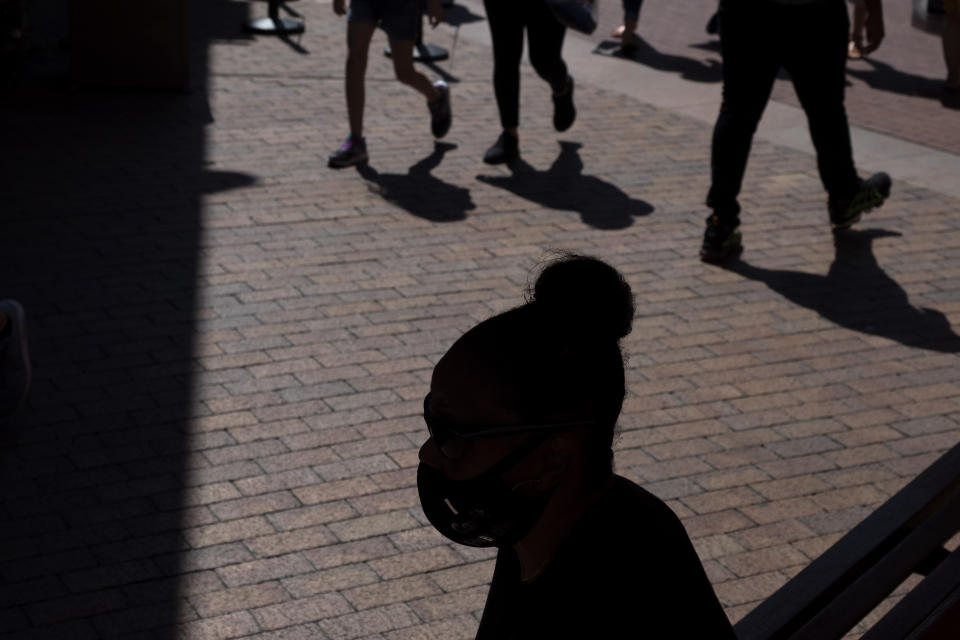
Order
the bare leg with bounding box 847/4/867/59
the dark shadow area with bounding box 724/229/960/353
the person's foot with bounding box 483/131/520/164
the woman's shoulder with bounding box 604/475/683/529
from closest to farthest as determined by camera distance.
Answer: the woman's shoulder with bounding box 604/475/683/529 → the dark shadow area with bounding box 724/229/960/353 → the person's foot with bounding box 483/131/520/164 → the bare leg with bounding box 847/4/867/59

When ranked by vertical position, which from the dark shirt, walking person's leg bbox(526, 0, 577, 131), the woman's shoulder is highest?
the woman's shoulder

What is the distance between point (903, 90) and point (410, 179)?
215 inches

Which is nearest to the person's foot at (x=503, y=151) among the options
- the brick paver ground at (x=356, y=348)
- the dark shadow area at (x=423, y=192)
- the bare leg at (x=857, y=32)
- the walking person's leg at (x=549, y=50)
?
the brick paver ground at (x=356, y=348)

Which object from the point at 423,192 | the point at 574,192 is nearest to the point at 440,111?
the point at 423,192

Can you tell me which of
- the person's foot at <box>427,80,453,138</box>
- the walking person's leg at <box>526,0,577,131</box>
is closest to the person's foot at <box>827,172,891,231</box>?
the walking person's leg at <box>526,0,577,131</box>

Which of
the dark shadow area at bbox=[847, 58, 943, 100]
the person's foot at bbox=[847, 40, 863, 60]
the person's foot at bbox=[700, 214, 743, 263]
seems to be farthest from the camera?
the person's foot at bbox=[847, 40, 863, 60]

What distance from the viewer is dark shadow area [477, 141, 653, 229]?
776 cm

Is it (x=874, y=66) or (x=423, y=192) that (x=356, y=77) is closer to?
(x=423, y=192)

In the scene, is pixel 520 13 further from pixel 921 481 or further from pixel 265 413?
pixel 921 481

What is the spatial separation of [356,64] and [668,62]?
196 inches

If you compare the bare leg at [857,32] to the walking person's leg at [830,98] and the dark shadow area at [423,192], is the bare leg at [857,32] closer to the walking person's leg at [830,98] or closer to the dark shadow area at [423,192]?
the walking person's leg at [830,98]

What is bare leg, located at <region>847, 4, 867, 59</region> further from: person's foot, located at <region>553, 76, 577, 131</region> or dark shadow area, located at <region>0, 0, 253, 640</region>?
dark shadow area, located at <region>0, 0, 253, 640</region>

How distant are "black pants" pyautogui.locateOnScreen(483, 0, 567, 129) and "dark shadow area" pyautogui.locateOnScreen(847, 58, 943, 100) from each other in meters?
4.23

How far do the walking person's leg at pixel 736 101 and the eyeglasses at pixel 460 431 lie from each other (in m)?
Result: 5.04
